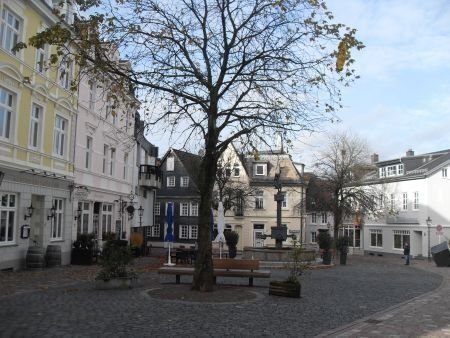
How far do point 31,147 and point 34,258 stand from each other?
4.46 meters

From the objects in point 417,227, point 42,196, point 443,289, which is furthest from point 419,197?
point 42,196

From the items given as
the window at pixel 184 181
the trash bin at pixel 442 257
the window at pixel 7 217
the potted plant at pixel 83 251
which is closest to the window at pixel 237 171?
the window at pixel 184 181

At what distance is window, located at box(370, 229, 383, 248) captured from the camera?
60.0 meters

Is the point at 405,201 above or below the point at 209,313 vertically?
above

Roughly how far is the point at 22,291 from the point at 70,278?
4.33m

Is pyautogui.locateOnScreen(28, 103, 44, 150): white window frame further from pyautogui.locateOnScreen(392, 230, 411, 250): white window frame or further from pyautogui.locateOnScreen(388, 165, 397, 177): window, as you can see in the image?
pyautogui.locateOnScreen(388, 165, 397, 177): window

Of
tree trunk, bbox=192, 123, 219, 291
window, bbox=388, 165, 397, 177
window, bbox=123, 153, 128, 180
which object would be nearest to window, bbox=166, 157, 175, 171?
window, bbox=388, 165, 397, 177

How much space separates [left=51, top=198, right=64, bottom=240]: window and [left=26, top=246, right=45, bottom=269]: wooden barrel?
2.93 m

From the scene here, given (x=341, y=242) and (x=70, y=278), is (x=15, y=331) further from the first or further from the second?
(x=341, y=242)

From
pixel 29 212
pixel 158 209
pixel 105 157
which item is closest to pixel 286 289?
pixel 29 212

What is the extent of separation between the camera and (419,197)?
53031mm

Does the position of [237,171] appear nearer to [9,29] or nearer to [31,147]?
[31,147]

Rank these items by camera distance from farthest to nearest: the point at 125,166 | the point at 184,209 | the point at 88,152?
the point at 184,209, the point at 125,166, the point at 88,152

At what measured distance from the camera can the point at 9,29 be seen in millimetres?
19531
